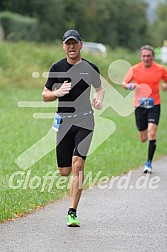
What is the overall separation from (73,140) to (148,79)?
207 inches

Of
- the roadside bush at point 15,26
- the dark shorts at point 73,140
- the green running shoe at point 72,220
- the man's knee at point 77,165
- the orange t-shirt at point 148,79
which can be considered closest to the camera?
the green running shoe at point 72,220

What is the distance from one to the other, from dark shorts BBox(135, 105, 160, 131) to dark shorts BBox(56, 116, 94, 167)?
16.1 feet

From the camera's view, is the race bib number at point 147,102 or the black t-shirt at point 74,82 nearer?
the black t-shirt at point 74,82

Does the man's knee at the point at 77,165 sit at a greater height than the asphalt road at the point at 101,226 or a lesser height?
greater

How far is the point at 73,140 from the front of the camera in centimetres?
959

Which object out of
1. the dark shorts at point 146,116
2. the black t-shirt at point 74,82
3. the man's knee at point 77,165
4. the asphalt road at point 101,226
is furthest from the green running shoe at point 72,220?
the dark shorts at point 146,116

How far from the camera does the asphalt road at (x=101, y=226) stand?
7.98m

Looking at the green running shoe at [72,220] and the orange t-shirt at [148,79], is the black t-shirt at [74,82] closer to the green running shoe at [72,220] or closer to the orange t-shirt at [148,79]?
the green running shoe at [72,220]

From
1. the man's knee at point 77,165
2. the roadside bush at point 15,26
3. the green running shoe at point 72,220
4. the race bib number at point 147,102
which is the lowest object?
the green running shoe at point 72,220

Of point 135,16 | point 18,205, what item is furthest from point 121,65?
point 135,16

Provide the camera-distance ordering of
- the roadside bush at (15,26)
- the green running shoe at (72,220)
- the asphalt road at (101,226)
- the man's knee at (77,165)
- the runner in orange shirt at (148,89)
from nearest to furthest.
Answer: the asphalt road at (101,226) → the green running shoe at (72,220) → the man's knee at (77,165) → the runner in orange shirt at (148,89) → the roadside bush at (15,26)

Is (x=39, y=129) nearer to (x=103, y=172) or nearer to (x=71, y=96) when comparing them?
(x=103, y=172)

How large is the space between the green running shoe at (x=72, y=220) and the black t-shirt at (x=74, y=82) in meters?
1.18

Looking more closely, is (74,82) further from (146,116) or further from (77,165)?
(146,116)
